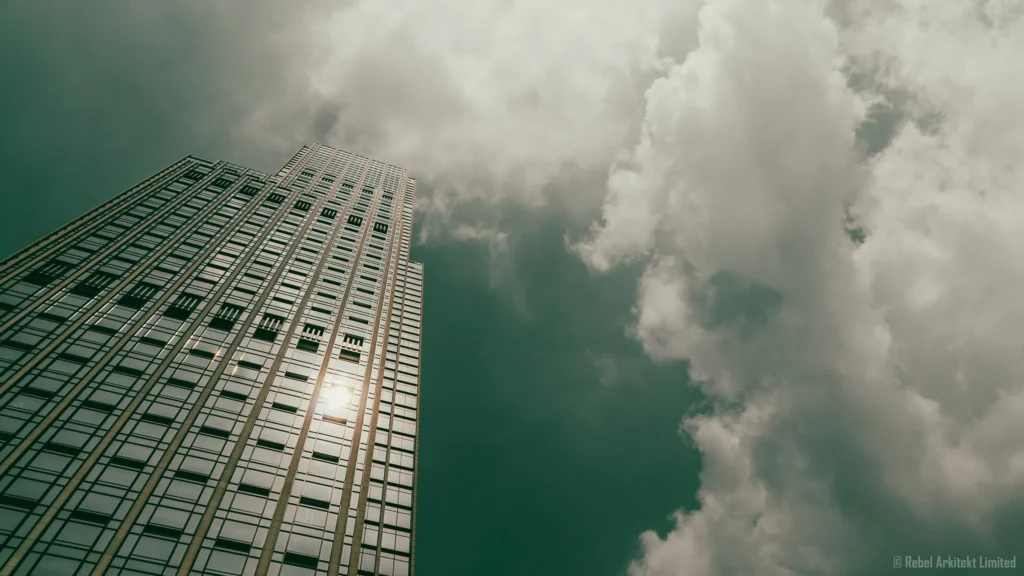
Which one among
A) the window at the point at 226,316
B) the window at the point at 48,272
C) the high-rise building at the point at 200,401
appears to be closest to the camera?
A: the high-rise building at the point at 200,401

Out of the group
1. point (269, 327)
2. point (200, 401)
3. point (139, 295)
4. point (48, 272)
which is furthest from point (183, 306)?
point (200, 401)

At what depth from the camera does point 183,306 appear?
178 ft

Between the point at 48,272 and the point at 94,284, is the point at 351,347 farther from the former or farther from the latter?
the point at 48,272

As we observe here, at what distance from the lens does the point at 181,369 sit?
47.1 meters

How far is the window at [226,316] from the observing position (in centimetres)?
5378

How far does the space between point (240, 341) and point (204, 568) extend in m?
22.5

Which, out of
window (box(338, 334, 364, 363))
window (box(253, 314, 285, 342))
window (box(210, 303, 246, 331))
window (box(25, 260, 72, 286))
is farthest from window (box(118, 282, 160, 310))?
window (box(338, 334, 364, 363))

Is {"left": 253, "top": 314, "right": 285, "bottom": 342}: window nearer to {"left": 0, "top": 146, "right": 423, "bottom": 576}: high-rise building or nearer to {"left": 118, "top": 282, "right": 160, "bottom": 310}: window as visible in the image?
{"left": 0, "top": 146, "right": 423, "bottom": 576}: high-rise building

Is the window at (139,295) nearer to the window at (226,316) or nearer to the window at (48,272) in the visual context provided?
the window at (226,316)

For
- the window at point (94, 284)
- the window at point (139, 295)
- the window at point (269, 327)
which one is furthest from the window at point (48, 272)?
the window at point (269, 327)

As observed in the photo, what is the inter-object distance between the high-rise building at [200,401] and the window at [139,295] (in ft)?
0.69

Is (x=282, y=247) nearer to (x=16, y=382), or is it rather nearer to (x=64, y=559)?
(x=16, y=382)

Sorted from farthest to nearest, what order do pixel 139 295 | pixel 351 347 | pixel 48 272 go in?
pixel 351 347, pixel 139 295, pixel 48 272

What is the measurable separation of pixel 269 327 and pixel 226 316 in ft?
13.0
